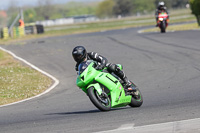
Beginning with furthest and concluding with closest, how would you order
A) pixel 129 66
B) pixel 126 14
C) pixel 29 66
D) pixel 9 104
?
1. pixel 126 14
2. pixel 29 66
3. pixel 129 66
4. pixel 9 104

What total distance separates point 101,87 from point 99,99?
33cm

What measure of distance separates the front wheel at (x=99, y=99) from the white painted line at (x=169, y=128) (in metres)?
1.54

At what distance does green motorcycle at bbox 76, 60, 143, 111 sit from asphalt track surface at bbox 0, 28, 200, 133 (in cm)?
20

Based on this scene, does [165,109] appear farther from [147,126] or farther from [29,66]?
[29,66]

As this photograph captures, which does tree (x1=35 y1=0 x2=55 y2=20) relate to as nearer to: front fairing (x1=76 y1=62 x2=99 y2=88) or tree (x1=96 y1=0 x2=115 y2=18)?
tree (x1=96 y1=0 x2=115 y2=18)

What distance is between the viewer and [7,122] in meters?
7.69

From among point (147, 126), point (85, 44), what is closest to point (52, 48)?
point (85, 44)

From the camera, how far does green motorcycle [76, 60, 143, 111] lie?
A: 7590 millimetres

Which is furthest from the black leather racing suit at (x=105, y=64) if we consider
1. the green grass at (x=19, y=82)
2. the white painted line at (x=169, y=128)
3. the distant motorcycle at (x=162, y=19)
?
the distant motorcycle at (x=162, y=19)

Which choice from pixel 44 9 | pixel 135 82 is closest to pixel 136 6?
pixel 44 9

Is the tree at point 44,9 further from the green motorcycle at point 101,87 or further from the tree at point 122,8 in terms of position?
the green motorcycle at point 101,87

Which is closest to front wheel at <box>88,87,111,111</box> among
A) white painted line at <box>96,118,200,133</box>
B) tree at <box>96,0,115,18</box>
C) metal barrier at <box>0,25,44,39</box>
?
white painted line at <box>96,118,200,133</box>

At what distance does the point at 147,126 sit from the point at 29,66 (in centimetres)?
1294

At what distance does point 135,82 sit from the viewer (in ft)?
43.2
